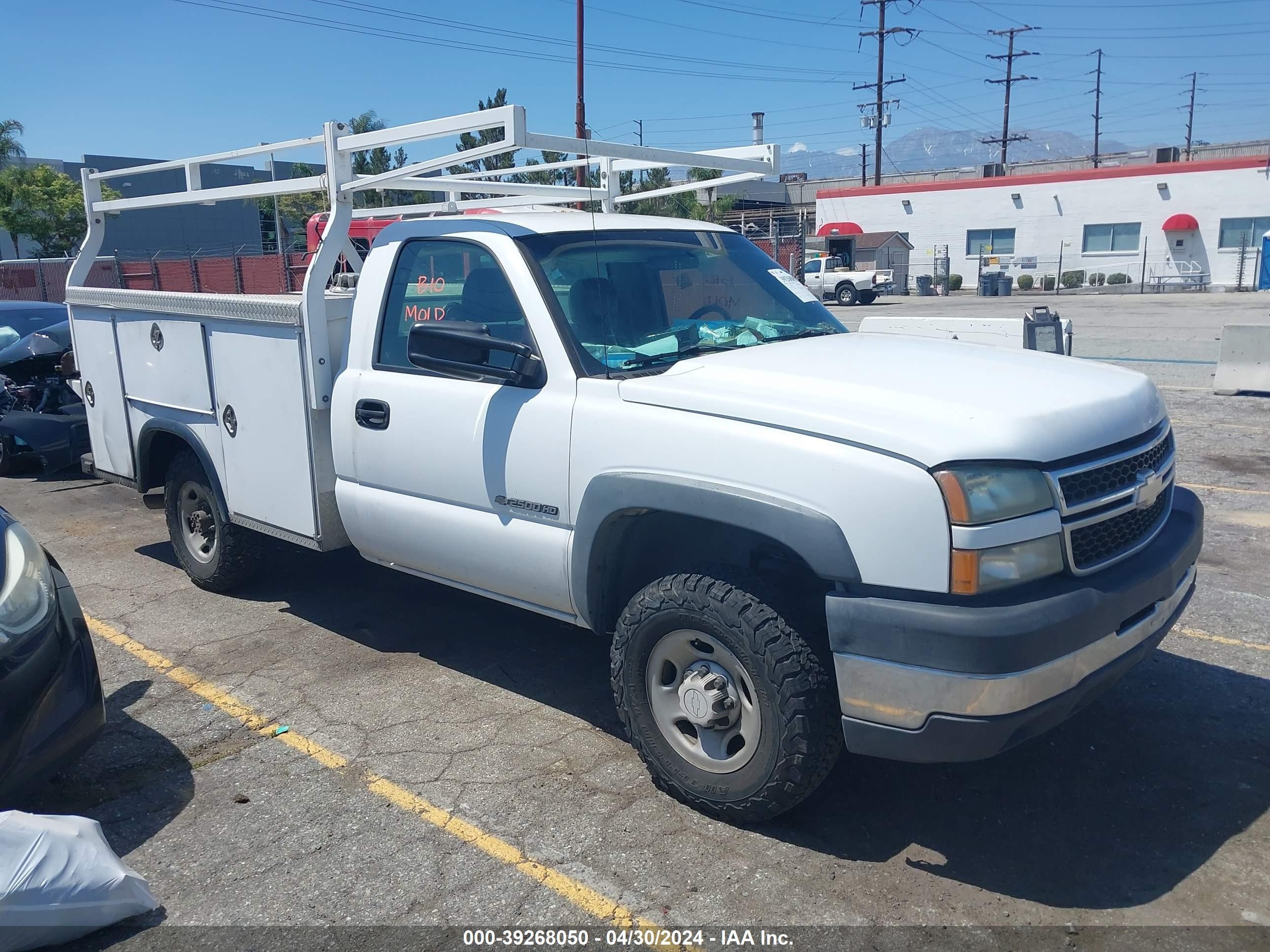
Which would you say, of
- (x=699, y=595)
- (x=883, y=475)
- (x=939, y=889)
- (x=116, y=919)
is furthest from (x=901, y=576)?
(x=116, y=919)

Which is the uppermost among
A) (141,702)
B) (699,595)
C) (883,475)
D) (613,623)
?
(883,475)

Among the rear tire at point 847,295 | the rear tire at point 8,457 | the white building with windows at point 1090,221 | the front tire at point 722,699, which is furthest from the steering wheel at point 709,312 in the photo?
the white building with windows at point 1090,221

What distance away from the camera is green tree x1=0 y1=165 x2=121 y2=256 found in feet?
139

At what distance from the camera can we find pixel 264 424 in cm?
507

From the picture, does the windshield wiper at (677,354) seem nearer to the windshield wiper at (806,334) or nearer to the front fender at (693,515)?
the windshield wiper at (806,334)

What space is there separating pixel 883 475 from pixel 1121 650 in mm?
1027

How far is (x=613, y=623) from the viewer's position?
3.91 metres

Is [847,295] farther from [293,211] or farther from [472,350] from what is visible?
[472,350]

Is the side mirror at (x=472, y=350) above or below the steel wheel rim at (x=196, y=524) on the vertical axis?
above

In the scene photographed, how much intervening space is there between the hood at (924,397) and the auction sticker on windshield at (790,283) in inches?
31.8

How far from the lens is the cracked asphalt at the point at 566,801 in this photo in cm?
312

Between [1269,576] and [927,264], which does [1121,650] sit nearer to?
[1269,576]

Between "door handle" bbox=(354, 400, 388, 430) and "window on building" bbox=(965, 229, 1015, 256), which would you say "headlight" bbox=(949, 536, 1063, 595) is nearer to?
"door handle" bbox=(354, 400, 388, 430)

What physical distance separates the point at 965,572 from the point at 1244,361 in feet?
37.9
